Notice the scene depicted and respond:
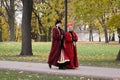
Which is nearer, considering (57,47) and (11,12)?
(57,47)

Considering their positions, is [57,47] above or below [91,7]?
below

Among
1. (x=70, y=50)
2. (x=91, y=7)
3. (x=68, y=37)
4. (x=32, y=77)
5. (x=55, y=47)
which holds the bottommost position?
(x=32, y=77)

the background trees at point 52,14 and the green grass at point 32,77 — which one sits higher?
the background trees at point 52,14

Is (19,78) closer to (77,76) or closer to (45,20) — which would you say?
(77,76)

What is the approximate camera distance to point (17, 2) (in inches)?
2142

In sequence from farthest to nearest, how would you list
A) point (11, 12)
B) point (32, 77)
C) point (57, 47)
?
point (11, 12)
point (57, 47)
point (32, 77)

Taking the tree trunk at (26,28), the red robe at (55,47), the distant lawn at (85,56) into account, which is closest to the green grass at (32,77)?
the red robe at (55,47)

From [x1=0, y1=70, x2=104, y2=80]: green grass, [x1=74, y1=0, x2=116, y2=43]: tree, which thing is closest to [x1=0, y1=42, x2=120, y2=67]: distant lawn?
[x1=74, y1=0, x2=116, y2=43]: tree

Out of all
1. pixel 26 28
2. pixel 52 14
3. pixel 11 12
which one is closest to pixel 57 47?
pixel 26 28

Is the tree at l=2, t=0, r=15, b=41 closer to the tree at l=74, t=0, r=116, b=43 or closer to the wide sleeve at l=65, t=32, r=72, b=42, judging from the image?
the tree at l=74, t=0, r=116, b=43

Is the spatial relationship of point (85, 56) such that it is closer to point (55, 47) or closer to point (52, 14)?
point (55, 47)

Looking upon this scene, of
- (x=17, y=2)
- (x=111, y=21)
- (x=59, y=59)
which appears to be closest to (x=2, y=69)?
(x=59, y=59)

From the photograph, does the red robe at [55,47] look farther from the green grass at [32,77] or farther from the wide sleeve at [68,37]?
the green grass at [32,77]

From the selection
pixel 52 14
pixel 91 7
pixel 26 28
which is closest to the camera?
pixel 91 7
